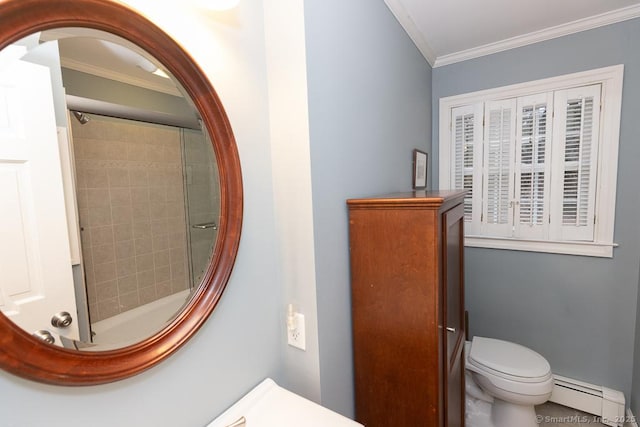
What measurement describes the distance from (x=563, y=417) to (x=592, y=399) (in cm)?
22

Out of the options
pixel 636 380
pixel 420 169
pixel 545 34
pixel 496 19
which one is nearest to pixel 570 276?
pixel 636 380

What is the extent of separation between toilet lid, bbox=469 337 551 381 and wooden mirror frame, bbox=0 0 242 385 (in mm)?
1693

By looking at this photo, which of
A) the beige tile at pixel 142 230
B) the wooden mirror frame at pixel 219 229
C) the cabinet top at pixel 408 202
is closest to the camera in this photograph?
the wooden mirror frame at pixel 219 229

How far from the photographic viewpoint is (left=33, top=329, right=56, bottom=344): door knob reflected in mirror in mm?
529

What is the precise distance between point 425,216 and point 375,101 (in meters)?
0.69

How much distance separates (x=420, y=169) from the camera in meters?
2.09

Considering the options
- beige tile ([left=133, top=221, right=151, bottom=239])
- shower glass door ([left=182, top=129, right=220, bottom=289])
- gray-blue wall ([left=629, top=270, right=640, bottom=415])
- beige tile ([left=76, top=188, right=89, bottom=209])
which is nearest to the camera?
beige tile ([left=76, top=188, right=89, bottom=209])

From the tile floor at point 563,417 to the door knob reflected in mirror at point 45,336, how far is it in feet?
8.59

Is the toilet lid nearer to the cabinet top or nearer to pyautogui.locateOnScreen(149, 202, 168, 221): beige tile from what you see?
the cabinet top

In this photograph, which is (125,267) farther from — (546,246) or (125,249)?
(546,246)

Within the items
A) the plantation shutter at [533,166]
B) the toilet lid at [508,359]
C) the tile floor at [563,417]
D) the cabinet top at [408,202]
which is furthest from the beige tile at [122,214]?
the tile floor at [563,417]

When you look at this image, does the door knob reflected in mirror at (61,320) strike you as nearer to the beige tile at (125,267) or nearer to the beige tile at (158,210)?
the beige tile at (125,267)

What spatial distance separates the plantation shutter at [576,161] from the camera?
188 cm

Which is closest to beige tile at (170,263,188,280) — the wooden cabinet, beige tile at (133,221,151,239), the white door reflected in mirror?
beige tile at (133,221,151,239)
